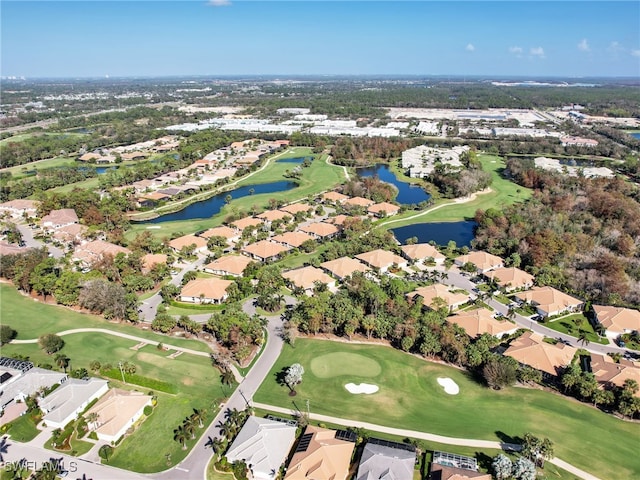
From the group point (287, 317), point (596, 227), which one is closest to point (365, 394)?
point (287, 317)

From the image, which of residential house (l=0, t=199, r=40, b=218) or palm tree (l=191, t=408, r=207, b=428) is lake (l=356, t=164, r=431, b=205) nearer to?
palm tree (l=191, t=408, r=207, b=428)

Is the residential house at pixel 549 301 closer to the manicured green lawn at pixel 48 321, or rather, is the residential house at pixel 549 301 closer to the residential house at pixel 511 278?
the residential house at pixel 511 278

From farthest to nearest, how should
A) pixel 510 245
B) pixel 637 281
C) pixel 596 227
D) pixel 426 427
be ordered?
pixel 596 227 < pixel 510 245 < pixel 637 281 < pixel 426 427

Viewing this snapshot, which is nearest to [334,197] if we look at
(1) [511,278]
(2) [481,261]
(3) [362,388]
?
(2) [481,261]

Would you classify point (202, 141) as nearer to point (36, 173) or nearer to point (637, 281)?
point (36, 173)

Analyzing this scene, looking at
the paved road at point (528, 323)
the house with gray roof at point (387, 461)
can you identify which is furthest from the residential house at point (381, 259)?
the house with gray roof at point (387, 461)

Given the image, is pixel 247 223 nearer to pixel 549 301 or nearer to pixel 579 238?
pixel 549 301
